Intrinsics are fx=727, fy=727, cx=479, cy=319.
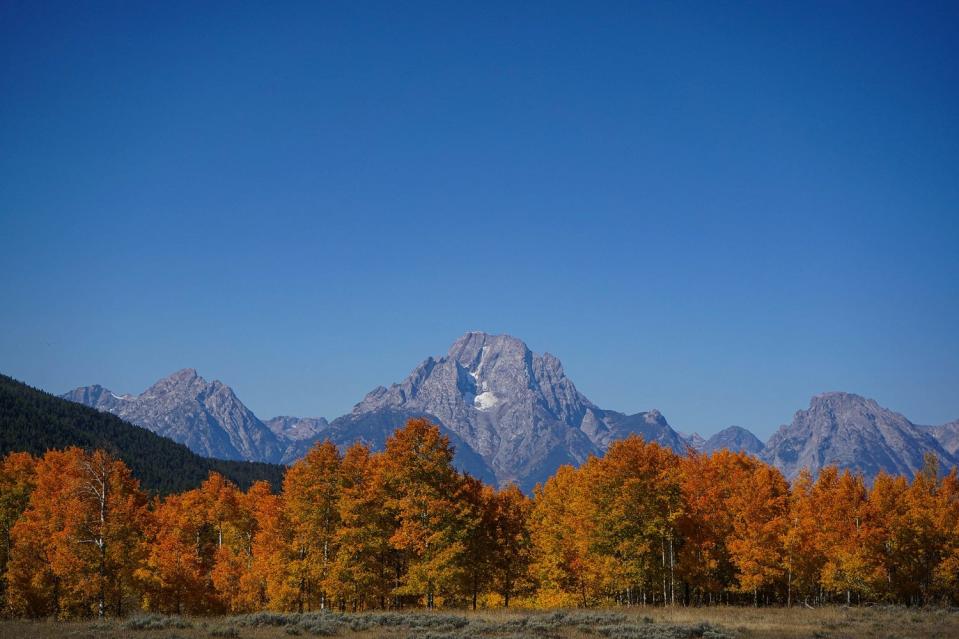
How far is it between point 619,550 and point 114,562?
35.0 metres

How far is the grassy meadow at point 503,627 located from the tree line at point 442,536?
23.0 feet

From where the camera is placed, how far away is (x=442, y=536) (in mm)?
47031

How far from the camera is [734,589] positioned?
5700 centimetres

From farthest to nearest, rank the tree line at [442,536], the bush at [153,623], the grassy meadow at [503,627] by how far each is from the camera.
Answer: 1. the tree line at [442,536]
2. the bush at [153,623]
3. the grassy meadow at [503,627]

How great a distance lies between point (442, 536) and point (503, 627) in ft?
32.8

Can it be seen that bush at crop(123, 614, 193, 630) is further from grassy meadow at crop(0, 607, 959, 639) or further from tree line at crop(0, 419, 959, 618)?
tree line at crop(0, 419, 959, 618)

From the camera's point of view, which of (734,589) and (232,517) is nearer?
(734,589)

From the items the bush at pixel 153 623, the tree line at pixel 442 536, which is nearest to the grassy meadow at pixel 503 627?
the bush at pixel 153 623

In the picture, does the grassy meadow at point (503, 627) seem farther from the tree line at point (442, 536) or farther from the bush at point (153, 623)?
the tree line at point (442, 536)

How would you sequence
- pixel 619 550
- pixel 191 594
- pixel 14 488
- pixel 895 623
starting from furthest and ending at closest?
pixel 14 488
pixel 191 594
pixel 619 550
pixel 895 623

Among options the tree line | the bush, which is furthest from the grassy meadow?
the tree line

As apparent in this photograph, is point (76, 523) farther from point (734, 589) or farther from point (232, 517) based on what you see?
point (734, 589)

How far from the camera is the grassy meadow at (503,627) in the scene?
3431 cm

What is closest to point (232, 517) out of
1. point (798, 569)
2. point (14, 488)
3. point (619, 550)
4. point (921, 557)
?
point (14, 488)
